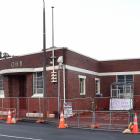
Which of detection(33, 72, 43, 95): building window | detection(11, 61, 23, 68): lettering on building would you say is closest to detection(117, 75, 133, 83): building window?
detection(33, 72, 43, 95): building window

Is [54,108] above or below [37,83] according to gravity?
below

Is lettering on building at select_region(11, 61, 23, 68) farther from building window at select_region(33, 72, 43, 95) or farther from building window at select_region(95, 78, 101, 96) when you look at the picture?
building window at select_region(95, 78, 101, 96)

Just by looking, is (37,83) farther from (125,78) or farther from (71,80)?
(125,78)

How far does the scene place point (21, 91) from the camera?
35.8 metres

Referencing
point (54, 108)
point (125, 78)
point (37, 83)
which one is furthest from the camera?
point (125, 78)

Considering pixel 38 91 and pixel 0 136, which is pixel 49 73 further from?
pixel 0 136

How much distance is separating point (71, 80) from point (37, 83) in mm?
2981

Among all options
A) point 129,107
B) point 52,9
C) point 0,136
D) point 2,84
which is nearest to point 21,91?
point 2,84

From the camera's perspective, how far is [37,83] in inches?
1309

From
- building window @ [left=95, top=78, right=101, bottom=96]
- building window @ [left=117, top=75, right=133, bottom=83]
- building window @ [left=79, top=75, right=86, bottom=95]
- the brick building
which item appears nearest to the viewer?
the brick building

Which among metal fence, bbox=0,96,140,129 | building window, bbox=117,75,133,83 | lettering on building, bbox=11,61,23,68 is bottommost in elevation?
metal fence, bbox=0,96,140,129

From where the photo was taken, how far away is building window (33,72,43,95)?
108 feet

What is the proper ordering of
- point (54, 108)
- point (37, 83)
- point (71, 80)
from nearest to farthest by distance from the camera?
point (54, 108) → point (71, 80) → point (37, 83)

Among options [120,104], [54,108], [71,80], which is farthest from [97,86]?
[120,104]
